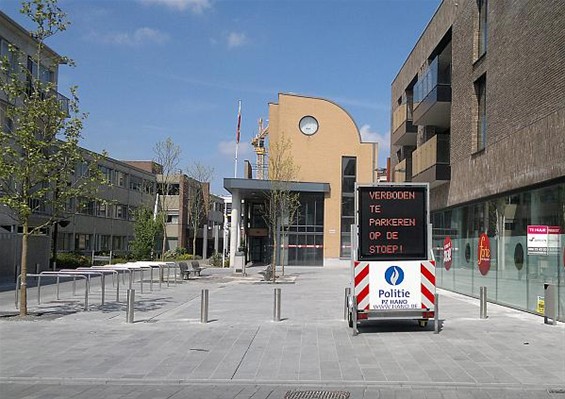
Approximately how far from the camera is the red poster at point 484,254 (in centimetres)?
1975

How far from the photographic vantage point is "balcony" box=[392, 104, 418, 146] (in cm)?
3262

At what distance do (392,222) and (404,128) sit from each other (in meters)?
20.8

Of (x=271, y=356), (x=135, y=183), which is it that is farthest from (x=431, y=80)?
(x=135, y=183)

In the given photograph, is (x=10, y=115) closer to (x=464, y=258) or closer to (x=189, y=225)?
(x=464, y=258)

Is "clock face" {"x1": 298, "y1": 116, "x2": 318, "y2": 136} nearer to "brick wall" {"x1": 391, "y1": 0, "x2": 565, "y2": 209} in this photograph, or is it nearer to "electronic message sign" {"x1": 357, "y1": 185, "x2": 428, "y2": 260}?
"brick wall" {"x1": 391, "y1": 0, "x2": 565, "y2": 209}

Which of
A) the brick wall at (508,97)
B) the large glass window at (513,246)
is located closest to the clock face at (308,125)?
the brick wall at (508,97)

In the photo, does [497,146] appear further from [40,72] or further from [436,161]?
[40,72]

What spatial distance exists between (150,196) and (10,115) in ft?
142

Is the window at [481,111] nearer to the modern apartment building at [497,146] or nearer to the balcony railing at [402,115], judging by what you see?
the modern apartment building at [497,146]

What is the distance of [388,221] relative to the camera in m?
13.0

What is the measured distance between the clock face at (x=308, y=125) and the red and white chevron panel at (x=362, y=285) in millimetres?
43569

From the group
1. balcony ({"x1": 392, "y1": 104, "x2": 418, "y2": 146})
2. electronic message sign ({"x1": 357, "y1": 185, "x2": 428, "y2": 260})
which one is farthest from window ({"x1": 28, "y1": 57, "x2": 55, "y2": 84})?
balcony ({"x1": 392, "y1": 104, "x2": 418, "y2": 146})

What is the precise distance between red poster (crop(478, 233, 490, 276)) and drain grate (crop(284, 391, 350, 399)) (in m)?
13.0

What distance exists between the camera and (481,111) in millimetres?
21891
